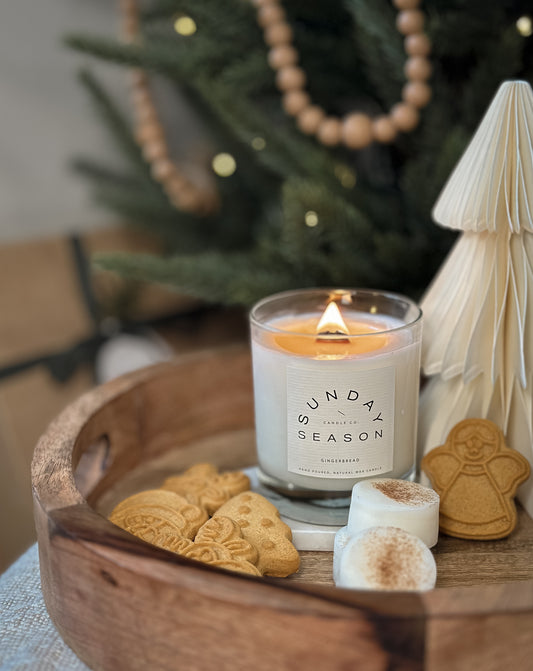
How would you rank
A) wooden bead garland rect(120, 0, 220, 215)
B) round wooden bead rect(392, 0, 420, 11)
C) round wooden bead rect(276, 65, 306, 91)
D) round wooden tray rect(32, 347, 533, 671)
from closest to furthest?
round wooden tray rect(32, 347, 533, 671), round wooden bead rect(392, 0, 420, 11), round wooden bead rect(276, 65, 306, 91), wooden bead garland rect(120, 0, 220, 215)

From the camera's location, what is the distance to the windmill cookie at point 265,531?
Answer: 45 centimetres

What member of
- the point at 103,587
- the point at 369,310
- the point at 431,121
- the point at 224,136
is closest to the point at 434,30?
the point at 431,121

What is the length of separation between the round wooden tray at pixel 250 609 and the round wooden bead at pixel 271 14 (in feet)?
1.68

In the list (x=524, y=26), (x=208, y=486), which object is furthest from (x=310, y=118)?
(x=208, y=486)

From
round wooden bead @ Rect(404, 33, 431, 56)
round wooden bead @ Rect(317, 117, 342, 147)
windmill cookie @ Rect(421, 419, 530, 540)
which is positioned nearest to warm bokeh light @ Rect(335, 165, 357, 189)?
round wooden bead @ Rect(317, 117, 342, 147)

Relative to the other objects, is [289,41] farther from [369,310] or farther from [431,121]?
[369,310]

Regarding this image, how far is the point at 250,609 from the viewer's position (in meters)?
0.33

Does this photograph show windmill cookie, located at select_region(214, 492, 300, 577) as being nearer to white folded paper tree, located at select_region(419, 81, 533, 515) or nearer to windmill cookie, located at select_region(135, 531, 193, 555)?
windmill cookie, located at select_region(135, 531, 193, 555)

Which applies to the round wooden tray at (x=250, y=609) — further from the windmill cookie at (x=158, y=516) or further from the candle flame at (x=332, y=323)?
the candle flame at (x=332, y=323)

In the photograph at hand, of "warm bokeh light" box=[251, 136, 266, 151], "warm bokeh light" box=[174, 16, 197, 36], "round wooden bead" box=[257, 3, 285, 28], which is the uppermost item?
"warm bokeh light" box=[174, 16, 197, 36]

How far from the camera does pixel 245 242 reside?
1.11 metres

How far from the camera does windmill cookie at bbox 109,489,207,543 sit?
18.4 inches

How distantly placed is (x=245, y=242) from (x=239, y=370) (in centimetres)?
44

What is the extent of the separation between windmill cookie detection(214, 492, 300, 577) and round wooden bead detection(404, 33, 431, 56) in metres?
0.46
